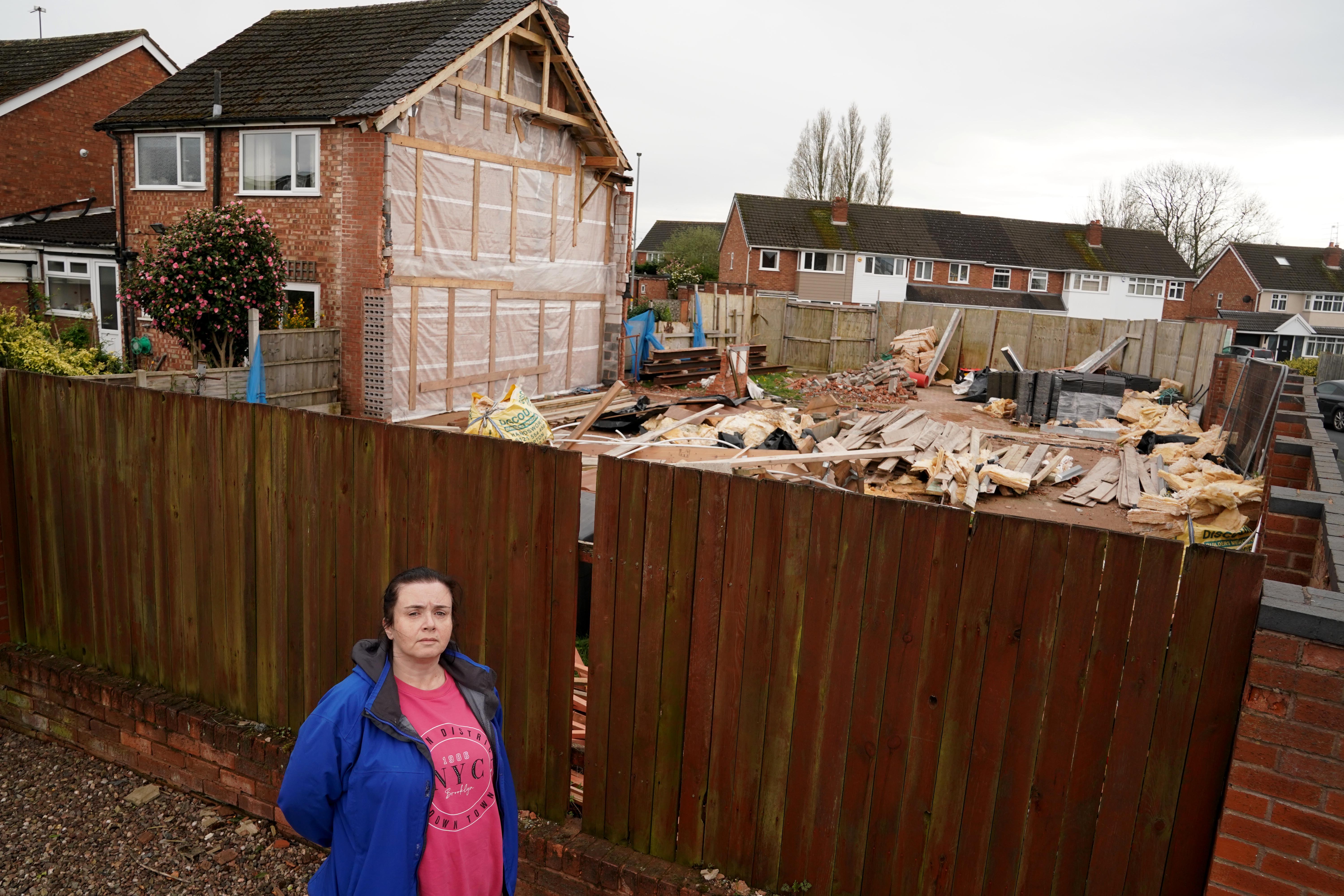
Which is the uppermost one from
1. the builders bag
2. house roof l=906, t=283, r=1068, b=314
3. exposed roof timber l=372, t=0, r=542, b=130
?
exposed roof timber l=372, t=0, r=542, b=130

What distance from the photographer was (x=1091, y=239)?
55.0 m

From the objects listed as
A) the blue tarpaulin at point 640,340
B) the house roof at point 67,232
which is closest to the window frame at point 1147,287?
the blue tarpaulin at point 640,340

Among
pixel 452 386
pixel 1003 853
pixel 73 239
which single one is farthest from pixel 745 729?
pixel 73 239

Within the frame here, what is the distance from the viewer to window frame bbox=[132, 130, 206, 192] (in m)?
17.3

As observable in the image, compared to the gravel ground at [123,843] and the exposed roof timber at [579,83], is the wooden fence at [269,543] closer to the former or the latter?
the gravel ground at [123,843]

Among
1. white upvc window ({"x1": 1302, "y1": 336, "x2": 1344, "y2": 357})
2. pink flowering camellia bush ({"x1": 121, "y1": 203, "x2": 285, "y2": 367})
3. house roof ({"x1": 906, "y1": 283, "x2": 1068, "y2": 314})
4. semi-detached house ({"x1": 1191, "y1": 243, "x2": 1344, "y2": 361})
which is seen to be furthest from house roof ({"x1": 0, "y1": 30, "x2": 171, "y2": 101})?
semi-detached house ({"x1": 1191, "y1": 243, "x2": 1344, "y2": 361})

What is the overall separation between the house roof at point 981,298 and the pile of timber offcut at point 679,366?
87.6 feet

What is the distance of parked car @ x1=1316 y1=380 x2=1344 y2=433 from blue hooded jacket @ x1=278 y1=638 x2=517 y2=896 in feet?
91.3

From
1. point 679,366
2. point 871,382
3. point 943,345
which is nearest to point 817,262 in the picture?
point 943,345

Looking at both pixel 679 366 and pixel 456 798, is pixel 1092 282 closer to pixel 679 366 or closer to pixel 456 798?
pixel 679 366

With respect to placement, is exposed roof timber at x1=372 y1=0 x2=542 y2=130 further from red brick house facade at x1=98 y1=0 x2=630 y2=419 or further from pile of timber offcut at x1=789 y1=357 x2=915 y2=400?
pile of timber offcut at x1=789 y1=357 x2=915 y2=400

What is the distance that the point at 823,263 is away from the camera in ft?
168

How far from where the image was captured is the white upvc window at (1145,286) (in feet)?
177

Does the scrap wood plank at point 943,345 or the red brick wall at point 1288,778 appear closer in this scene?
the red brick wall at point 1288,778
